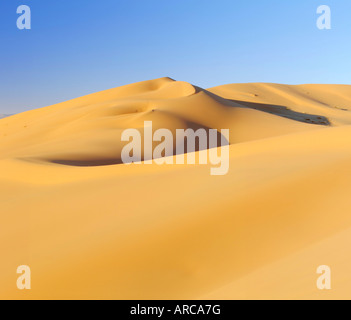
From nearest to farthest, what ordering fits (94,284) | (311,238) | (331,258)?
(331,258) → (94,284) → (311,238)

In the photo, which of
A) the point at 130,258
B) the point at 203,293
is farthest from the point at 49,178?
the point at 203,293

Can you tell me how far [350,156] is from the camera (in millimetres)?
4754

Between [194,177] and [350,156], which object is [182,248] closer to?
[194,177]

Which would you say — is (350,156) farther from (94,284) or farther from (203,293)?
(94,284)

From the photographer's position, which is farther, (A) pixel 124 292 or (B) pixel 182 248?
(B) pixel 182 248

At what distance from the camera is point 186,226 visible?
337 centimetres

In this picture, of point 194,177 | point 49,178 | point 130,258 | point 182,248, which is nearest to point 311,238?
point 182,248

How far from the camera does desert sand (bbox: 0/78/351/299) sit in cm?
261

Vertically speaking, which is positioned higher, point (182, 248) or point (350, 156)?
point (350, 156)

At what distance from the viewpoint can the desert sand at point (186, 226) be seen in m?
2.61
